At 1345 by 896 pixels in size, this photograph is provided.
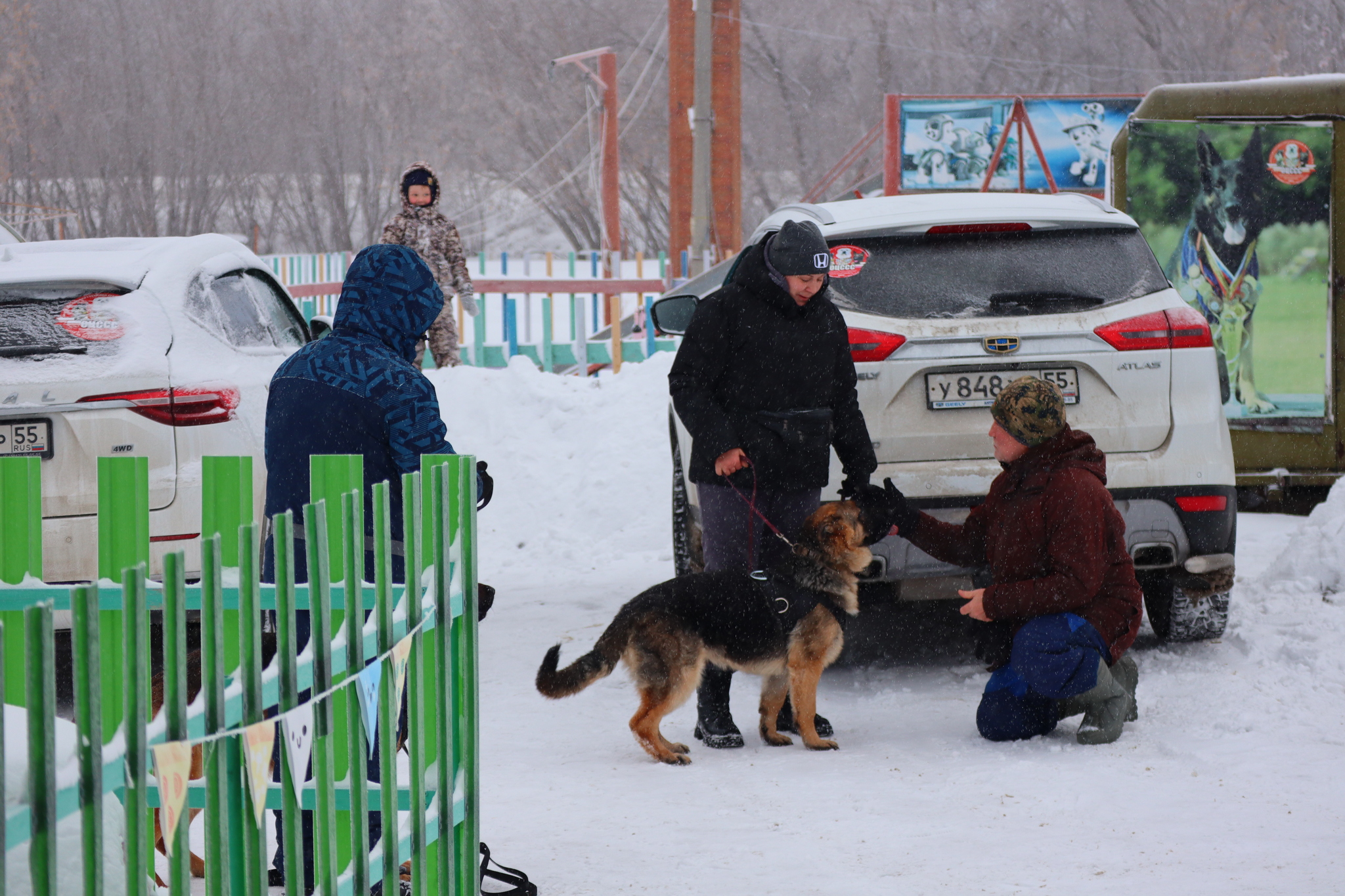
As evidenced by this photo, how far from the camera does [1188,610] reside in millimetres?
5566

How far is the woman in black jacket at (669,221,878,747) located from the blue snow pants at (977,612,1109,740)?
0.63m

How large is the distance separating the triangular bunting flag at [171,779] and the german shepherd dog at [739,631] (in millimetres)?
2380

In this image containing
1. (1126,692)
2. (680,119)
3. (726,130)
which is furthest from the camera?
(680,119)

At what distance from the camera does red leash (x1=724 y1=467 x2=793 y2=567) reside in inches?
187

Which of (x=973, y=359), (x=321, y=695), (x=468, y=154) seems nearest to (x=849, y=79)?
(x=468, y=154)

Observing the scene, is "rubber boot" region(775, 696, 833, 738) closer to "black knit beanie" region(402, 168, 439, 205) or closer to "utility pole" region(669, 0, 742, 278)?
"black knit beanie" region(402, 168, 439, 205)

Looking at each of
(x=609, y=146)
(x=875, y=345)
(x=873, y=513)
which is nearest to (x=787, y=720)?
(x=873, y=513)

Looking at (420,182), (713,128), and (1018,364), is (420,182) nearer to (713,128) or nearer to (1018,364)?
(1018,364)

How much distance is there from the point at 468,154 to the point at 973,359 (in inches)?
1966

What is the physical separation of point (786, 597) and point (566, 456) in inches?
229

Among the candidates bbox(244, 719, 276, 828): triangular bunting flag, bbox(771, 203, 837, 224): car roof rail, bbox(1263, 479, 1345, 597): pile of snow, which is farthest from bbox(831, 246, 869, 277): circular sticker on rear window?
bbox(244, 719, 276, 828): triangular bunting flag

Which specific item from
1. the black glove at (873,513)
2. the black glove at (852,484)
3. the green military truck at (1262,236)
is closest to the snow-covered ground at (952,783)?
the black glove at (873,513)

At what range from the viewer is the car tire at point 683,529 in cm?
603

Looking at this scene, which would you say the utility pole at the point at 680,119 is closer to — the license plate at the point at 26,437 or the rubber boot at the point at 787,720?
the rubber boot at the point at 787,720
